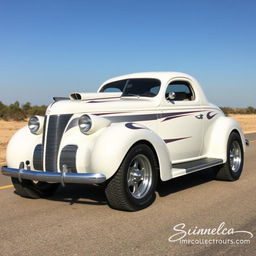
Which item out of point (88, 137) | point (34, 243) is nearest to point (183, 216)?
point (88, 137)

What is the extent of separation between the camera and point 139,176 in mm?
5438

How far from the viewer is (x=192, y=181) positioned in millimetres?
7523

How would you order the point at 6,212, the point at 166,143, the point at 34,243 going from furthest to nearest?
the point at 166,143 → the point at 6,212 → the point at 34,243

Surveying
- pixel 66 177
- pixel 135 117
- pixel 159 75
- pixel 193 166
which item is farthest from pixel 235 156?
pixel 66 177

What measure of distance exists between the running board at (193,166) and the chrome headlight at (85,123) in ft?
4.99

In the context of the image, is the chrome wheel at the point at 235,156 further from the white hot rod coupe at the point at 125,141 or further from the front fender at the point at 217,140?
the front fender at the point at 217,140

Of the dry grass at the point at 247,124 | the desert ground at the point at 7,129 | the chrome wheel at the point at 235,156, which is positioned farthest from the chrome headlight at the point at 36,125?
the dry grass at the point at 247,124

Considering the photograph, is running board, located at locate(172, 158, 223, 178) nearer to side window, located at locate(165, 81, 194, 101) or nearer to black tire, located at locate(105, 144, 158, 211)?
black tire, located at locate(105, 144, 158, 211)

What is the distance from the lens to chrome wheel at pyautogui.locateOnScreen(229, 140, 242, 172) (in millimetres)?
7653

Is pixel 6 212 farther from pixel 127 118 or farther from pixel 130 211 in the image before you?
pixel 127 118

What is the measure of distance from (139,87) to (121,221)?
2.76 metres

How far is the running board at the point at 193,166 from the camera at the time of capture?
19.5 feet

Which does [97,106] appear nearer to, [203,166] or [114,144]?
[114,144]

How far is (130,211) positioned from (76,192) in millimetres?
1578
